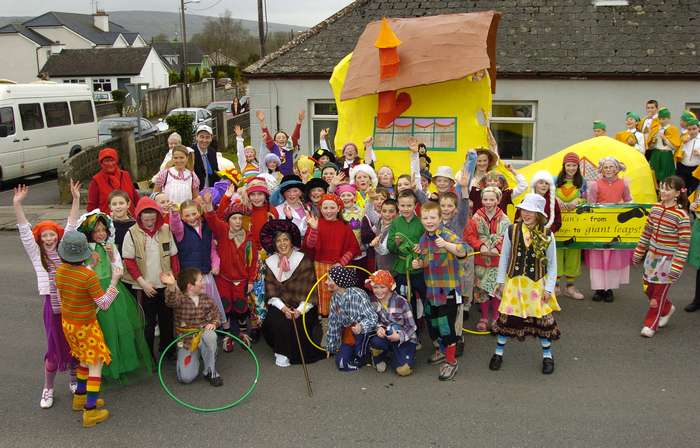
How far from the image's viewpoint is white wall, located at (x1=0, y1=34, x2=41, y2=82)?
198 feet

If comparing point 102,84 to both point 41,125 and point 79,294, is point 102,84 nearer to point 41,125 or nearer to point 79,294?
point 41,125

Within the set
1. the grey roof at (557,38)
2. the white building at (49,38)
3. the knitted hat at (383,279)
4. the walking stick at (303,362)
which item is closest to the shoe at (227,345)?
the walking stick at (303,362)

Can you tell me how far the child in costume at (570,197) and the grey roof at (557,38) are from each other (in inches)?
247

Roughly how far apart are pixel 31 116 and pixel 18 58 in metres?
51.0

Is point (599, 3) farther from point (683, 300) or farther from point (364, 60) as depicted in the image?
point (683, 300)

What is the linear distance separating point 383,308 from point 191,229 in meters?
1.91

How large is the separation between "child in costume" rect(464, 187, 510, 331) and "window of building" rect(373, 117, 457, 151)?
2518 mm

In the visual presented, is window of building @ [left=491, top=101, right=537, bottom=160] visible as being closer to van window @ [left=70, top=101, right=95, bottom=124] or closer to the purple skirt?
the purple skirt

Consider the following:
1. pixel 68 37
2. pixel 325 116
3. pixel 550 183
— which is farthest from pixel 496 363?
pixel 68 37

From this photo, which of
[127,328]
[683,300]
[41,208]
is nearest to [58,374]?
[127,328]

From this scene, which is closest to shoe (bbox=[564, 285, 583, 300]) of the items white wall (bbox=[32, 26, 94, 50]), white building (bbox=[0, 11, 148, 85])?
white building (bbox=[0, 11, 148, 85])

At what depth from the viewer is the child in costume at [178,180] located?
7.34 m

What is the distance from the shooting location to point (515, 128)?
1399 centimetres

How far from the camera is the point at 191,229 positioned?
6.11m
